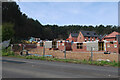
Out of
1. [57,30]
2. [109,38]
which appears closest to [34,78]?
[109,38]

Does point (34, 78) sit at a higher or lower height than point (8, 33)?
lower

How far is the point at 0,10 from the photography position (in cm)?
3378

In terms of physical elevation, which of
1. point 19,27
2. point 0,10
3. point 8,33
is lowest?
point 8,33

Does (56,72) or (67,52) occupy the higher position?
(67,52)

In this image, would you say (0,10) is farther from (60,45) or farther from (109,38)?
(109,38)

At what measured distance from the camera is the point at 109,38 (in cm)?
5369

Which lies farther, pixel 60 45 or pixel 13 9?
pixel 13 9

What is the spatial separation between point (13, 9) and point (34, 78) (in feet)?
125

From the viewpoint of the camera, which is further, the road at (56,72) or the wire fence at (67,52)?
the wire fence at (67,52)

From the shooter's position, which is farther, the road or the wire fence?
the wire fence

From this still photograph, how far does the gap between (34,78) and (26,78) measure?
1.22ft

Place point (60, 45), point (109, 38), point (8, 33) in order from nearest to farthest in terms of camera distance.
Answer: point (8, 33) < point (60, 45) < point (109, 38)

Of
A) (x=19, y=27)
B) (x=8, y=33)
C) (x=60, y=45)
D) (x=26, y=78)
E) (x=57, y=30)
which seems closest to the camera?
(x=26, y=78)

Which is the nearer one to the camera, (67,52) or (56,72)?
(56,72)
